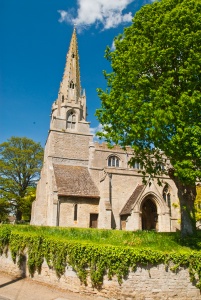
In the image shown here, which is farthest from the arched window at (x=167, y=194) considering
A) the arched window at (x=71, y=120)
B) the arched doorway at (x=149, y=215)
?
the arched window at (x=71, y=120)

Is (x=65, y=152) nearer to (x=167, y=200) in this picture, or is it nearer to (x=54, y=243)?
(x=167, y=200)

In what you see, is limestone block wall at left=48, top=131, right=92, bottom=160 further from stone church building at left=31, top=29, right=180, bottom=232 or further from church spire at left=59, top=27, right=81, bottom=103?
church spire at left=59, top=27, right=81, bottom=103

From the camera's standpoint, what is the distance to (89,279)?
1027cm

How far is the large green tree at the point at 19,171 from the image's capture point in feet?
121

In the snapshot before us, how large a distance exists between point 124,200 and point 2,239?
15.0 meters

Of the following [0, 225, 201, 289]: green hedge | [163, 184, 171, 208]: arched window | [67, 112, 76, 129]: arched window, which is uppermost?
[67, 112, 76, 129]: arched window

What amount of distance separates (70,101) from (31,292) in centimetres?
2514

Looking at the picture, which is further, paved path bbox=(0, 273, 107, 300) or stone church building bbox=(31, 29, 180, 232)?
stone church building bbox=(31, 29, 180, 232)

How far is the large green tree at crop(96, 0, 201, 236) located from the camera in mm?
10846

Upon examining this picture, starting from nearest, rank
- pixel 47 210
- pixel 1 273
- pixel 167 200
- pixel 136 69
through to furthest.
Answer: pixel 136 69 → pixel 1 273 → pixel 47 210 → pixel 167 200

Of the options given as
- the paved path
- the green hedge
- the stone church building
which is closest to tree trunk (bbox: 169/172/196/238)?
the green hedge

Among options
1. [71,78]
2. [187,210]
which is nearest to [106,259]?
[187,210]

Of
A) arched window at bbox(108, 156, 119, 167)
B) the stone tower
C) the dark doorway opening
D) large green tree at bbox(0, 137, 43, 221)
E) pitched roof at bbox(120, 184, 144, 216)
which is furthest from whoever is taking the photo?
large green tree at bbox(0, 137, 43, 221)

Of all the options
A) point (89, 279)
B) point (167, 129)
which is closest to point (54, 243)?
point (89, 279)
